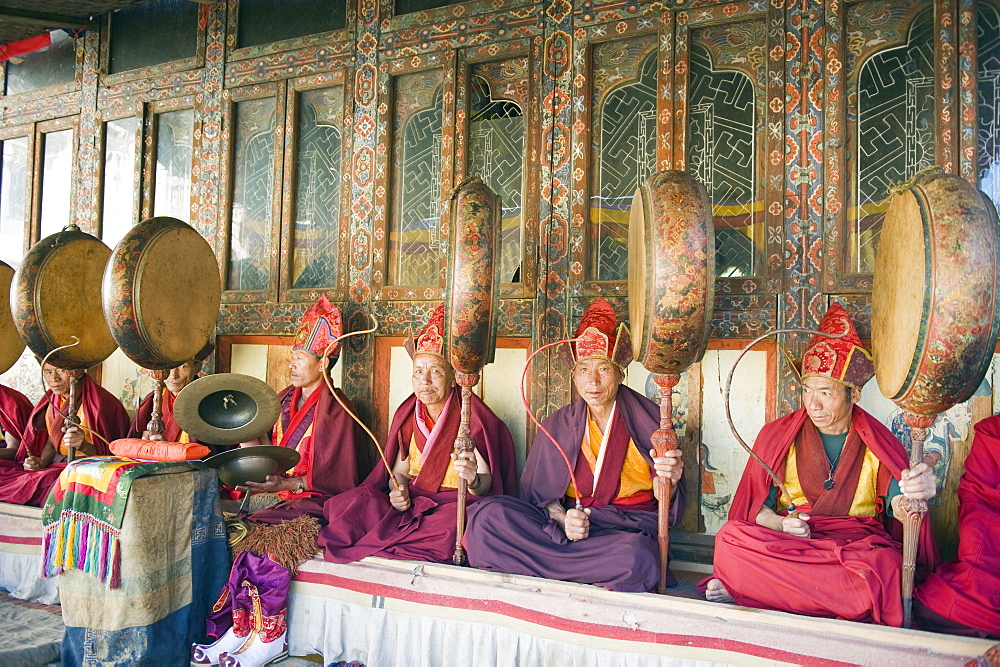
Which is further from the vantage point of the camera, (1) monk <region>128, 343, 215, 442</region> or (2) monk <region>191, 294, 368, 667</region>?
(1) monk <region>128, 343, 215, 442</region>

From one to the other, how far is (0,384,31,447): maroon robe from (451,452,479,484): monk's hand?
4015 millimetres

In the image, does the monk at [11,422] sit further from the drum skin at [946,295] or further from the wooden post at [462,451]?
the drum skin at [946,295]

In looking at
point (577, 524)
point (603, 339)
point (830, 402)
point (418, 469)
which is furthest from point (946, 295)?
point (418, 469)

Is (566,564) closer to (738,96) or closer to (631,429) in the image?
(631,429)

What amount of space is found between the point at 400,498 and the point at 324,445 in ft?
2.75

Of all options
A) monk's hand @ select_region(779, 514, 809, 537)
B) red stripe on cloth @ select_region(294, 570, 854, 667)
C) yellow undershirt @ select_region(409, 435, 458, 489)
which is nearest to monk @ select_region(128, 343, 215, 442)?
yellow undershirt @ select_region(409, 435, 458, 489)

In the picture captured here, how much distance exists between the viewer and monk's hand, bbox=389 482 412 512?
4449 millimetres

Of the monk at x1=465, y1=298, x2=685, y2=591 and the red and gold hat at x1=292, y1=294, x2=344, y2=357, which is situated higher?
the red and gold hat at x1=292, y1=294, x2=344, y2=357

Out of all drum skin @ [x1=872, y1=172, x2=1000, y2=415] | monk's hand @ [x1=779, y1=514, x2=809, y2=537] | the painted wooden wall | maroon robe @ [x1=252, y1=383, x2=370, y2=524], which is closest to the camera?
drum skin @ [x1=872, y1=172, x2=1000, y2=415]

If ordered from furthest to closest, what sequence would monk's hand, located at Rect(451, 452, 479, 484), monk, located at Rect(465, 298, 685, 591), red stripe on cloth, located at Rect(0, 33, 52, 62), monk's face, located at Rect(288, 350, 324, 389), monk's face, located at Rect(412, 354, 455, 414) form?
red stripe on cloth, located at Rect(0, 33, 52, 62)
monk's face, located at Rect(288, 350, 324, 389)
monk's face, located at Rect(412, 354, 455, 414)
monk's hand, located at Rect(451, 452, 479, 484)
monk, located at Rect(465, 298, 685, 591)

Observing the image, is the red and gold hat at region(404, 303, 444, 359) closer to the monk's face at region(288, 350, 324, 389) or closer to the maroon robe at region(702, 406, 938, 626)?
the monk's face at region(288, 350, 324, 389)

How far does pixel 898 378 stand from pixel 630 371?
204 cm

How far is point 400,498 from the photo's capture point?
14.6 ft

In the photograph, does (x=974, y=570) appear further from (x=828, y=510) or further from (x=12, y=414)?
(x=12, y=414)
